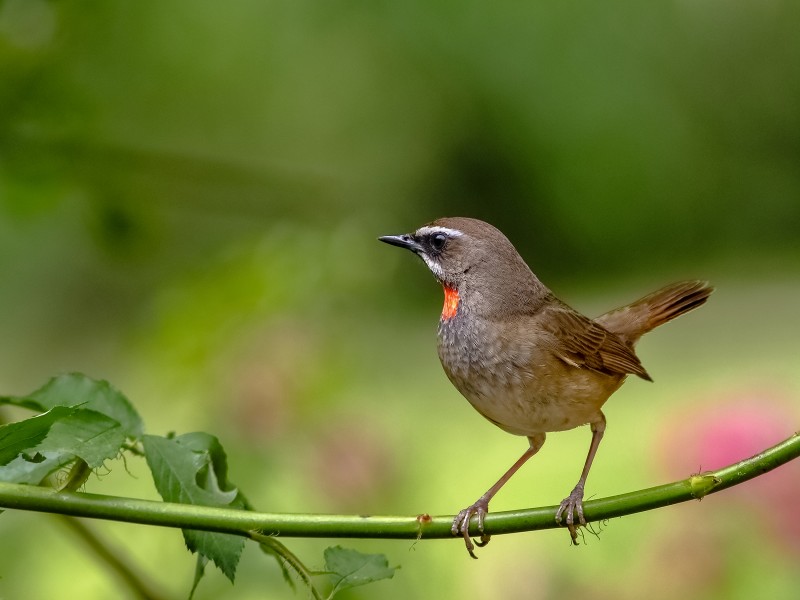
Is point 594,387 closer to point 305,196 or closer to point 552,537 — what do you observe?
point 552,537

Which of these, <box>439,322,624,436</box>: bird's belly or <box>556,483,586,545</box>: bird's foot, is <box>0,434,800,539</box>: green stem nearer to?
<box>556,483,586,545</box>: bird's foot

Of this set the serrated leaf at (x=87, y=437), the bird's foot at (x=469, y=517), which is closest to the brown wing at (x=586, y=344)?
the bird's foot at (x=469, y=517)

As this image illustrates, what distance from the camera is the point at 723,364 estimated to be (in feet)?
21.7

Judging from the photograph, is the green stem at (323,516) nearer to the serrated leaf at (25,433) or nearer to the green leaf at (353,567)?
the serrated leaf at (25,433)

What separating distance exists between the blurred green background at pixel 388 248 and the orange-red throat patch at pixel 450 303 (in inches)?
32.9

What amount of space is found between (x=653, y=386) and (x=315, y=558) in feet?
10.4

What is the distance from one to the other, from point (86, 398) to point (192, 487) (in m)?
0.30

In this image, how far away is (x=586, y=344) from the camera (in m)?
2.66

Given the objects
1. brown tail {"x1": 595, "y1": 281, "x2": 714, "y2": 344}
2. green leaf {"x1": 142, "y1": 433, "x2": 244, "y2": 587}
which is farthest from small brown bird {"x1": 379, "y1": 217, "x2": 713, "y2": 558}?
green leaf {"x1": 142, "y1": 433, "x2": 244, "y2": 587}

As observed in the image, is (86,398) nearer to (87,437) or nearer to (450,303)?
(87,437)

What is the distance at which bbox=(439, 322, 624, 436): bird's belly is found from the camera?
237cm

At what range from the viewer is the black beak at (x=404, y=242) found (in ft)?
7.82

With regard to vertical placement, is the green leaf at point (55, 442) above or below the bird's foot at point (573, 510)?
above

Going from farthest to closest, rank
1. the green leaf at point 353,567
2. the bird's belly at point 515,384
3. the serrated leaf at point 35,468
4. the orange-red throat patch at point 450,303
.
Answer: the orange-red throat patch at point 450,303, the bird's belly at point 515,384, the green leaf at point 353,567, the serrated leaf at point 35,468
